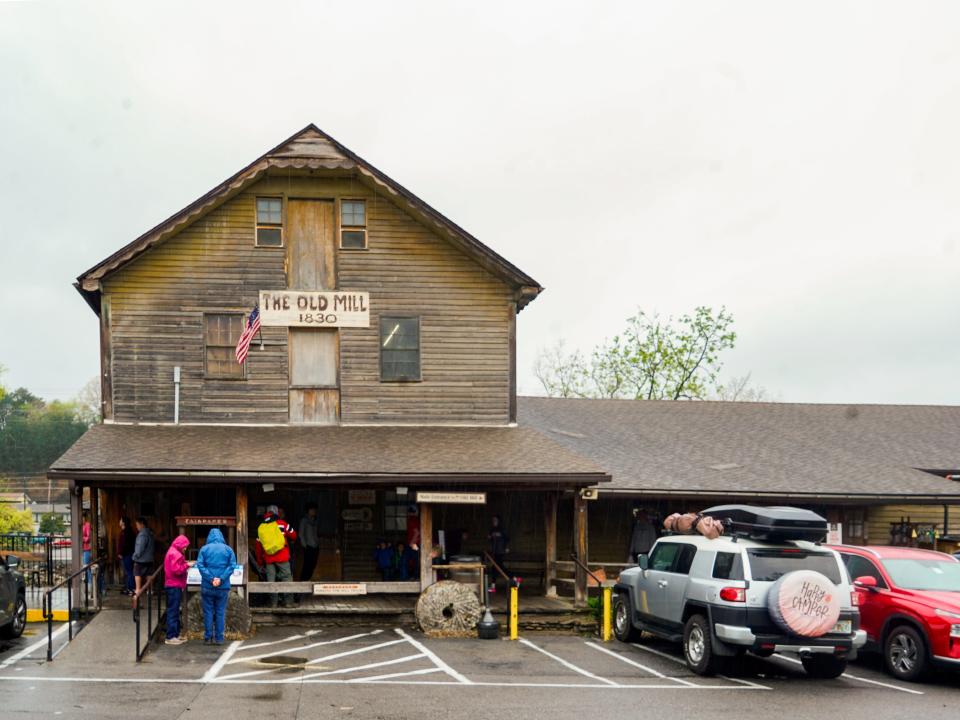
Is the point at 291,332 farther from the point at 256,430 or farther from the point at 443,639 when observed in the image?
the point at 443,639

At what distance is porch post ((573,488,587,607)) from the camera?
1838 centimetres

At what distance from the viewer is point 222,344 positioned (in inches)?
802

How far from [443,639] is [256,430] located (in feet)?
19.8

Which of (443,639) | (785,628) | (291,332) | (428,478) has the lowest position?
(443,639)

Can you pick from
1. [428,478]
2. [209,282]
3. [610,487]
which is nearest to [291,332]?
[209,282]

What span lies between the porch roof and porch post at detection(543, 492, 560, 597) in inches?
58.2

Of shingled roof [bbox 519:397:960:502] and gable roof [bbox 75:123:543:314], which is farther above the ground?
gable roof [bbox 75:123:543:314]

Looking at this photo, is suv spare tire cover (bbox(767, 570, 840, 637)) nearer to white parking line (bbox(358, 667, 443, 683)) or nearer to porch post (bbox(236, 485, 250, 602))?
white parking line (bbox(358, 667, 443, 683))

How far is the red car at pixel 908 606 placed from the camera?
13258 millimetres

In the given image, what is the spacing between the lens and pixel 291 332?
20.6 metres

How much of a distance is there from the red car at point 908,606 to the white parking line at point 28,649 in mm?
11657

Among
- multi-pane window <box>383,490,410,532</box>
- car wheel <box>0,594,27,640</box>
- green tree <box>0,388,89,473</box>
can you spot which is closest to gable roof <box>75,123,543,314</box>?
multi-pane window <box>383,490,410,532</box>

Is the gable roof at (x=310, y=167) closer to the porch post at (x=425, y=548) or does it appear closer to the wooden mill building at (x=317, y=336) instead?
the wooden mill building at (x=317, y=336)

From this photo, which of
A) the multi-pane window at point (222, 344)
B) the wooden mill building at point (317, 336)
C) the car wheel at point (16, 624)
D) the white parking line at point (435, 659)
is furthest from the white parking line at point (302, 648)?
the multi-pane window at point (222, 344)
